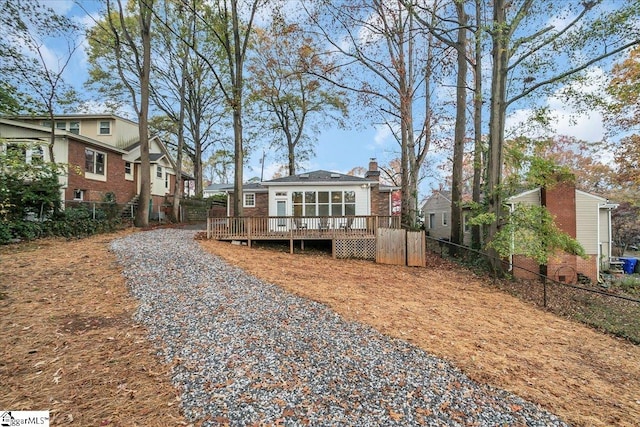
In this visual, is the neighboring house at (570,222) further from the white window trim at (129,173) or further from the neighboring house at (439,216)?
the white window trim at (129,173)

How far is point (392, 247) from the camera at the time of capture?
11.9m

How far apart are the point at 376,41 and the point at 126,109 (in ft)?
62.8

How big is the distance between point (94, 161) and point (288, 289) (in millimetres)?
16903

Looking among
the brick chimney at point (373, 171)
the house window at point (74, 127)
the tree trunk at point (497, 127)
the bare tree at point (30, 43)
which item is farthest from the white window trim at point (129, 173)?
the tree trunk at point (497, 127)

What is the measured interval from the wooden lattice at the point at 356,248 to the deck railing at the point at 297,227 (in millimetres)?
271

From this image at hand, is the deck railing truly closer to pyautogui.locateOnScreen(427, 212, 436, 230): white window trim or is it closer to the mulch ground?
the mulch ground

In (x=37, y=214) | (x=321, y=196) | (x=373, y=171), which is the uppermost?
(x=373, y=171)

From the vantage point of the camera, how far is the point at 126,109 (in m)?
22.2

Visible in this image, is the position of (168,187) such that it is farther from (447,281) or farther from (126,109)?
(447,281)

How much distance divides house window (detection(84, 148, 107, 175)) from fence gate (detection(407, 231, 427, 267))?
1757 centimetres

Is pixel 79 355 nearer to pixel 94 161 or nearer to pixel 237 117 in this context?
pixel 237 117

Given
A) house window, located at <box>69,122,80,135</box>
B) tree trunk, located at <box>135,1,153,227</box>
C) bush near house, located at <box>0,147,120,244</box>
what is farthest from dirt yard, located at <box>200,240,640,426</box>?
house window, located at <box>69,122,80,135</box>

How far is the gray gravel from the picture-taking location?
2688mm

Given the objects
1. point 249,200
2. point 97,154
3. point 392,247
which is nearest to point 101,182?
point 97,154
